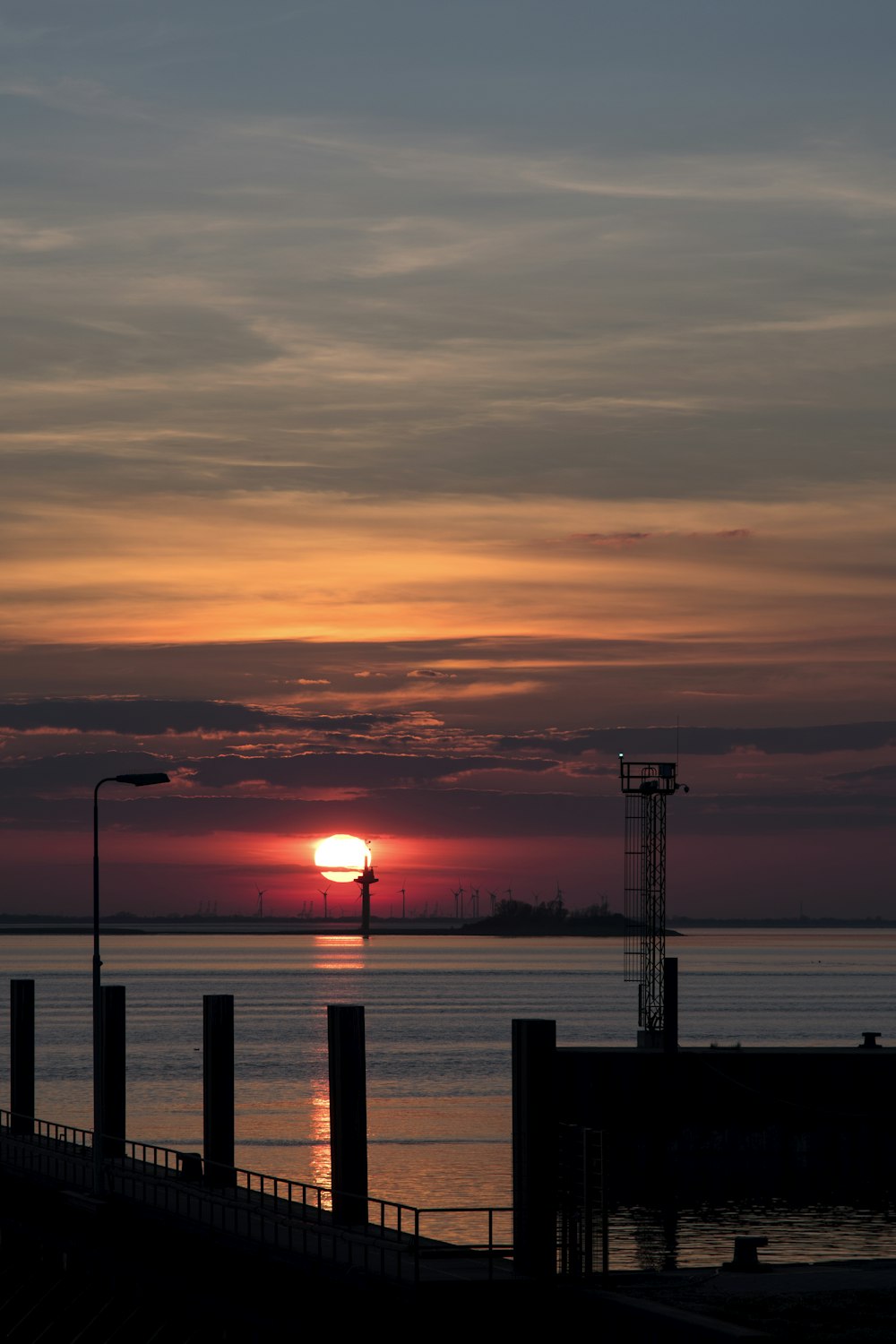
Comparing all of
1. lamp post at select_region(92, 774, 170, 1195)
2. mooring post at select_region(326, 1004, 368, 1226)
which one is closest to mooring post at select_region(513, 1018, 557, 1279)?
mooring post at select_region(326, 1004, 368, 1226)

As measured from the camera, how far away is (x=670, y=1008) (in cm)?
7531

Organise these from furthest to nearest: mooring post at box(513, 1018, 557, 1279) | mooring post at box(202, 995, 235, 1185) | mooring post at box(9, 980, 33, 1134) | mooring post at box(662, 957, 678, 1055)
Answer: mooring post at box(662, 957, 678, 1055), mooring post at box(9, 980, 33, 1134), mooring post at box(202, 995, 235, 1185), mooring post at box(513, 1018, 557, 1279)

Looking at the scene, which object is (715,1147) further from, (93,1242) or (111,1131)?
(93,1242)

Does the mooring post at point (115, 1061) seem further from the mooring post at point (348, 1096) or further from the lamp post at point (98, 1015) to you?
the mooring post at point (348, 1096)

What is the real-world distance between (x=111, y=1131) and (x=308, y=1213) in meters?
18.8

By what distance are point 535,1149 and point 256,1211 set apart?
9.56m

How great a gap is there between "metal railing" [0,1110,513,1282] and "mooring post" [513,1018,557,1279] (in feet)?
1.65

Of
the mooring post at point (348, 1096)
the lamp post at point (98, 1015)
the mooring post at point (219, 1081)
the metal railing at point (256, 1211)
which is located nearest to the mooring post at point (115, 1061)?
the metal railing at point (256, 1211)

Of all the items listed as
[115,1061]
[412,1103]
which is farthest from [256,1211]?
[412,1103]

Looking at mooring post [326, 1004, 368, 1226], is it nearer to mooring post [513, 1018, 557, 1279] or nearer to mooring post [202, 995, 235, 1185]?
mooring post [513, 1018, 557, 1279]

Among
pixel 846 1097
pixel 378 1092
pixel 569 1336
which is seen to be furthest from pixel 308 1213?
pixel 378 1092

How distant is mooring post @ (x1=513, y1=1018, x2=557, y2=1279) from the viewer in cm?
3231

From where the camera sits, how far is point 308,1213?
41.5 m

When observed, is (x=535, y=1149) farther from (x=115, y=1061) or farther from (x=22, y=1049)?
(x=22, y=1049)
